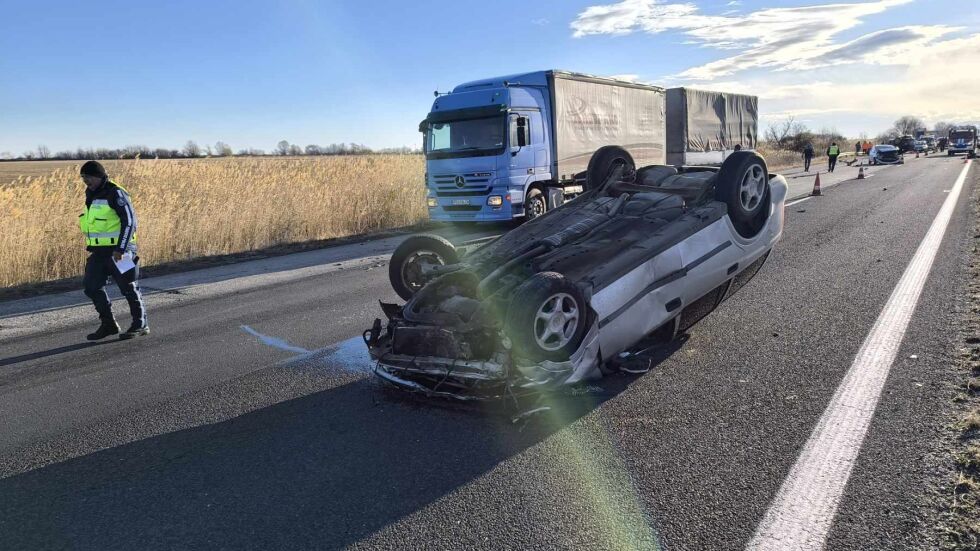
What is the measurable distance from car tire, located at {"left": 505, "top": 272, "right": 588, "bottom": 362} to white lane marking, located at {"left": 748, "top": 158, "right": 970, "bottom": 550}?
1.36m

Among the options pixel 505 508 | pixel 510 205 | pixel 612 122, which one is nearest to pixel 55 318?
pixel 505 508

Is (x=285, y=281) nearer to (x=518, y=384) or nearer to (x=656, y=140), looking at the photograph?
(x=518, y=384)

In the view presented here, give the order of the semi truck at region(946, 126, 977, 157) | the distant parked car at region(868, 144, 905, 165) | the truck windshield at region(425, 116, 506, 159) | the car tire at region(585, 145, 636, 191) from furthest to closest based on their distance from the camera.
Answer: the semi truck at region(946, 126, 977, 157) → the distant parked car at region(868, 144, 905, 165) → the truck windshield at region(425, 116, 506, 159) → the car tire at region(585, 145, 636, 191)

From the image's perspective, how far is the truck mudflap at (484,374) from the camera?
11.7 feet

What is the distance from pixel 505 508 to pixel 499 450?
57 cm

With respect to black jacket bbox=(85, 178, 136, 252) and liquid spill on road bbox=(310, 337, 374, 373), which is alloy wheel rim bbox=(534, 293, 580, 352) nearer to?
liquid spill on road bbox=(310, 337, 374, 373)

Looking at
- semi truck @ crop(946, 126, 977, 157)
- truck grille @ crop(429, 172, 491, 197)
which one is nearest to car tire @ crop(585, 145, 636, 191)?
truck grille @ crop(429, 172, 491, 197)

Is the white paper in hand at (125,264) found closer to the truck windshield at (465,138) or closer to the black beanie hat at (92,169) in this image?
the black beanie hat at (92,169)

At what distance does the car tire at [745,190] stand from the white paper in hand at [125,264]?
17.9 feet

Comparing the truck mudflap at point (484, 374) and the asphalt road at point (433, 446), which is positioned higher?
the truck mudflap at point (484, 374)

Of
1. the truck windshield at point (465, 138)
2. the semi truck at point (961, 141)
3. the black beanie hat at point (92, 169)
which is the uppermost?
the semi truck at point (961, 141)

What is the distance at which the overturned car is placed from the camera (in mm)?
3607

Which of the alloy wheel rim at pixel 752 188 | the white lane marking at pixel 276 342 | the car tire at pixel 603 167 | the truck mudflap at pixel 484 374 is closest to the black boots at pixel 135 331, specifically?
the white lane marking at pixel 276 342

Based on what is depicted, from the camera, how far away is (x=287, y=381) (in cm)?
455
